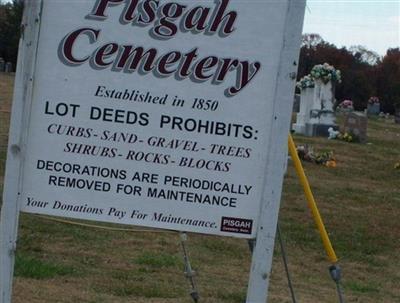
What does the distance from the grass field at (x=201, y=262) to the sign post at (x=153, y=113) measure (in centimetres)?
224

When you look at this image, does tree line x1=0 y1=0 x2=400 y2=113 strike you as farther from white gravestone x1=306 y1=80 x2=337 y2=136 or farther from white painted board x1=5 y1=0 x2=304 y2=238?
white painted board x1=5 y1=0 x2=304 y2=238

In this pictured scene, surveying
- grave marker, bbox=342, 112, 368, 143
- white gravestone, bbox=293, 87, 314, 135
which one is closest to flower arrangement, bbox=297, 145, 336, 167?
white gravestone, bbox=293, 87, 314, 135

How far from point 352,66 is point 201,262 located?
238 feet

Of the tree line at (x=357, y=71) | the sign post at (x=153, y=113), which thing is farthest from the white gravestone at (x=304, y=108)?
the tree line at (x=357, y=71)

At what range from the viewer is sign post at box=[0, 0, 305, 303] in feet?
14.4

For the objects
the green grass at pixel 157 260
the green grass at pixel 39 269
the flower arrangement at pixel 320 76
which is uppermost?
the flower arrangement at pixel 320 76

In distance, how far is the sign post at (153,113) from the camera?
4.39 meters

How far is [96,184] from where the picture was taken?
175 inches

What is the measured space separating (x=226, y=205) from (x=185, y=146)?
35 cm

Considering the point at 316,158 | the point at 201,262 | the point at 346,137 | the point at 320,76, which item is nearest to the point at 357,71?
the point at 320,76

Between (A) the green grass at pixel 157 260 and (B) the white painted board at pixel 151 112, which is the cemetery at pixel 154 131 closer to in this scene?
(B) the white painted board at pixel 151 112

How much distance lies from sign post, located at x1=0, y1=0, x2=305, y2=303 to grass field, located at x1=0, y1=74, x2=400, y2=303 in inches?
88.0

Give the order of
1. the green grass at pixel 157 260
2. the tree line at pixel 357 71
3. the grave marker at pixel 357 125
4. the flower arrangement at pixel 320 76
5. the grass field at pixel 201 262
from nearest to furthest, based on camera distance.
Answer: the grass field at pixel 201 262, the green grass at pixel 157 260, the grave marker at pixel 357 125, the flower arrangement at pixel 320 76, the tree line at pixel 357 71

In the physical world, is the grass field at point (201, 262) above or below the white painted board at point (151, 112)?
below
